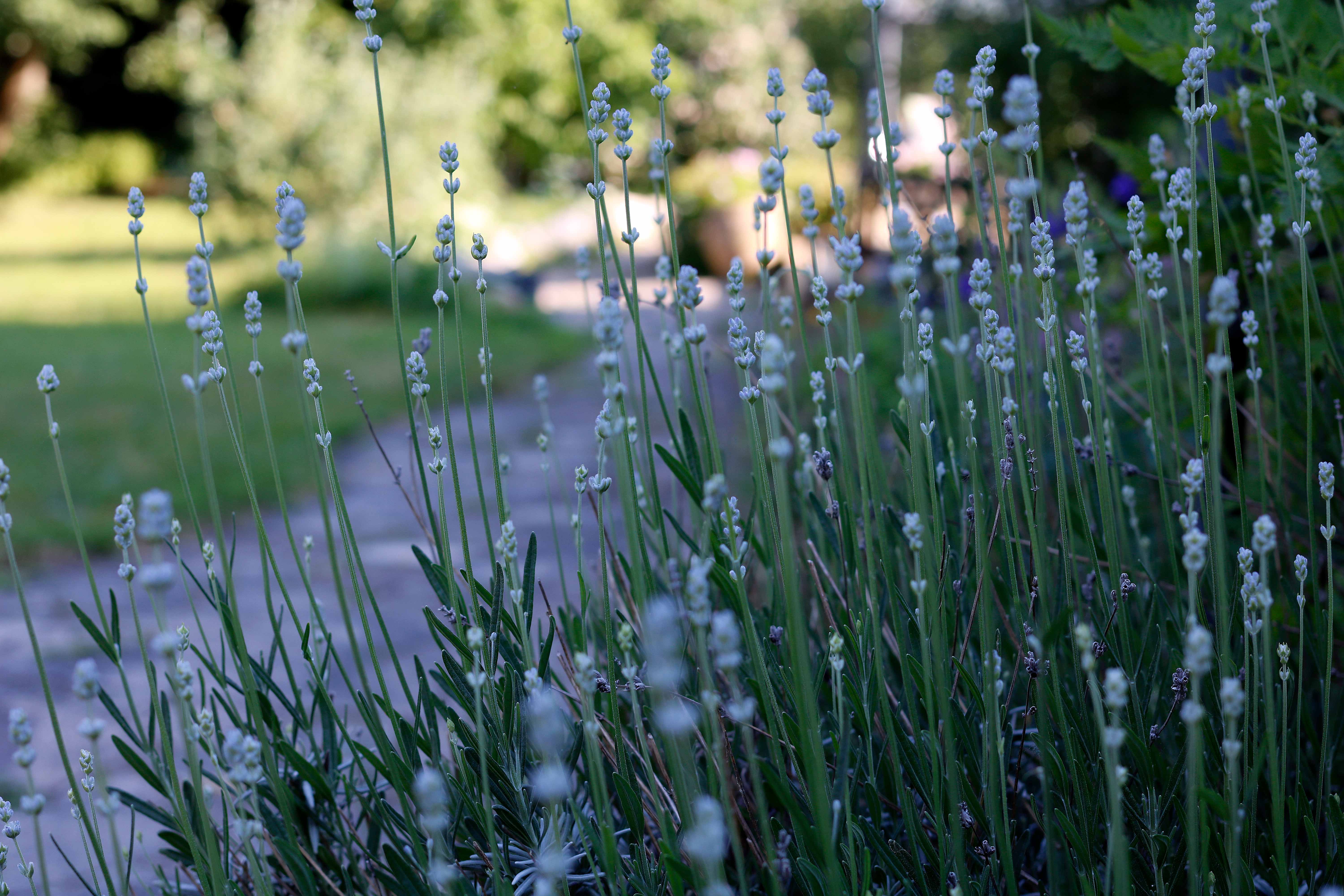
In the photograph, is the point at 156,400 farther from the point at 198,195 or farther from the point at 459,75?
the point at 459,75

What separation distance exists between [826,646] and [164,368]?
6.36 meters

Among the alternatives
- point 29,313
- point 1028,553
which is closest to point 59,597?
point 1028,553

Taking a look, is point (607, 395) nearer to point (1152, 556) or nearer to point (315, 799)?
point (315, 799)

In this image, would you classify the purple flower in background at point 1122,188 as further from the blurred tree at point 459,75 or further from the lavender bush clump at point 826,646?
the blurred tree at point 459,75

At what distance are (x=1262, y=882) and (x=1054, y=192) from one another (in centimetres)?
280

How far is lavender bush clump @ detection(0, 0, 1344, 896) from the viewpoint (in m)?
0.80

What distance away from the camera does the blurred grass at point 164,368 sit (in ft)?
14.0

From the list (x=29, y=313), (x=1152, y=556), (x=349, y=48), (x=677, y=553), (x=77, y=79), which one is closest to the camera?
(x=677, y=553)

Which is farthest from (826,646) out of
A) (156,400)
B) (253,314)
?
(156,400)

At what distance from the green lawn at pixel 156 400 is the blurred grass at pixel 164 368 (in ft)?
0.04

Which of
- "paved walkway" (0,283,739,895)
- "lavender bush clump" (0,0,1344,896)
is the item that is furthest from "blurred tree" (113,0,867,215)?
"lavender bush clump" (0,0,1344,896)

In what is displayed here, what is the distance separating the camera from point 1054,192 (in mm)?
3459

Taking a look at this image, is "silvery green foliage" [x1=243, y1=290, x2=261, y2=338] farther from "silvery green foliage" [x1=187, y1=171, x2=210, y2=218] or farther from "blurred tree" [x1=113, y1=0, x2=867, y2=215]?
"blurred tree" [x1=113, y1=0, x2=867, y2=215]

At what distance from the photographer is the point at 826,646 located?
138 cm
